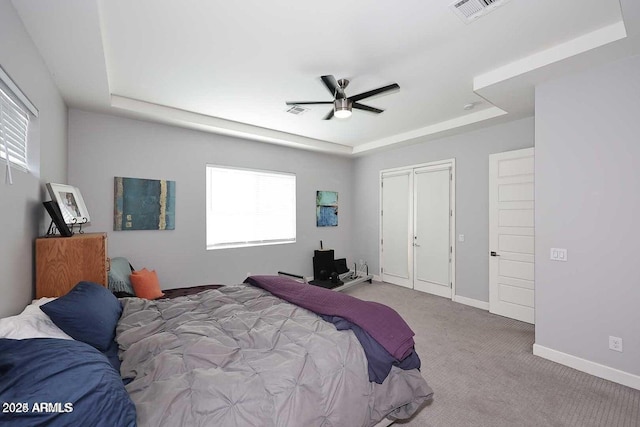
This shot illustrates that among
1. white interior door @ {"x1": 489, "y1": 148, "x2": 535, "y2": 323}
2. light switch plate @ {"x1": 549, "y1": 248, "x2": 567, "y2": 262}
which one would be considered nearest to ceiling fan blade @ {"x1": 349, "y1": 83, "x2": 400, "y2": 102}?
light switch plate @ {"x1": 549, "y1": 248, "x2": 567, "y2": 262}

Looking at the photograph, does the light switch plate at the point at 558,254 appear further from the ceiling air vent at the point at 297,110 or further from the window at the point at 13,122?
the window at the point at 13,122

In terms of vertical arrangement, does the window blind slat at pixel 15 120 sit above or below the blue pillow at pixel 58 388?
above

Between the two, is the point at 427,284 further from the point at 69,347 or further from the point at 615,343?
the point at 69,347

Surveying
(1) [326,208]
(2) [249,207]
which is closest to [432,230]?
(1) [326,208]

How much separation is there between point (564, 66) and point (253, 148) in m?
4.26

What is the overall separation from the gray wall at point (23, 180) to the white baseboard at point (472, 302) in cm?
525

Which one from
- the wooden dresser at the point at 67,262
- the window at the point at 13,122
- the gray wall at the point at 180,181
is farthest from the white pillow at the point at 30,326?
the gray wall at the point at 180,181

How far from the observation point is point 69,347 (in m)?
1.15

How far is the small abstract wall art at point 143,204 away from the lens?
3781 mm

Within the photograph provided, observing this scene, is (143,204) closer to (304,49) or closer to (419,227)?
(304,49)

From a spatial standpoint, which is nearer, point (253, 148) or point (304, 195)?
point (253, 148)

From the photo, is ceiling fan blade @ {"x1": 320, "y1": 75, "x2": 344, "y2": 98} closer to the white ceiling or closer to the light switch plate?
the white ceiling

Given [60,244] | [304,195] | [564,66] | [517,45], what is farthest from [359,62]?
[304,195]

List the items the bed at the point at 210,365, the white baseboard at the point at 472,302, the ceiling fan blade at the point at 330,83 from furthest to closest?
the white baseboard at the point at 472,302 < the ceiling fan blade at the point at 330,83 < the bed at the point at 210,365
